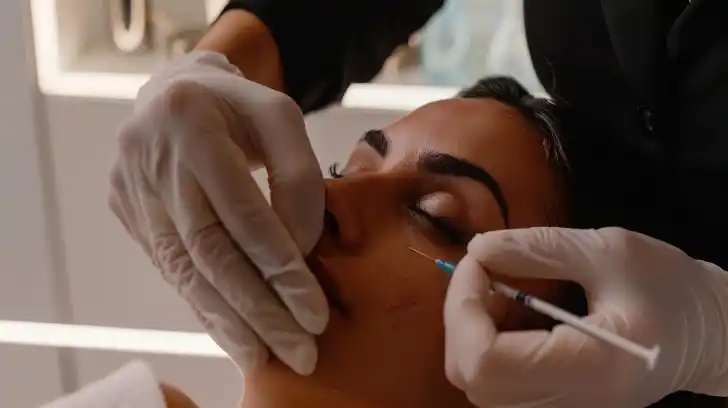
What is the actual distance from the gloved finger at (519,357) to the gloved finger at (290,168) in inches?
7.5

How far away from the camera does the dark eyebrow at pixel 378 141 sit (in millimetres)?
1014

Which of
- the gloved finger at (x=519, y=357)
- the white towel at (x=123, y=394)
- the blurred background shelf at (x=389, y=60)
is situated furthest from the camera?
the blurred background shelf at (x=389, y=60)

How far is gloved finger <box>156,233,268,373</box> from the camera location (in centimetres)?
90

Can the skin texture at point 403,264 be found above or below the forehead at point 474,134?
below

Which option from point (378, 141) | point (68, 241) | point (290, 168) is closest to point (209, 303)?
point (290, 168)

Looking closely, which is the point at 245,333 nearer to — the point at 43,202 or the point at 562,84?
the point at 562,84

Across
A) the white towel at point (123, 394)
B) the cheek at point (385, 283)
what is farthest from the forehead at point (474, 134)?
the white towel at point (123, 394)

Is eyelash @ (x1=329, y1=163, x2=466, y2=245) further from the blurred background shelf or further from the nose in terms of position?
the blurred background shelf

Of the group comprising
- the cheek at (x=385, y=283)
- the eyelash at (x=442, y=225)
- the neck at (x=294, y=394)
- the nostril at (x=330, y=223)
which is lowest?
the neck at (x=294, y=394)

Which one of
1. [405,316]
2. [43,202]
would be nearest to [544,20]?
[405,316]

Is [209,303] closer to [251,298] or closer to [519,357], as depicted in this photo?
[251,298]

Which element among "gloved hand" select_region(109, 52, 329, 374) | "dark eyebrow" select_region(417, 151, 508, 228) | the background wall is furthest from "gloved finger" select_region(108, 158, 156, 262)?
the background wall

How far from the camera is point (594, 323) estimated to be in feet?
2.51

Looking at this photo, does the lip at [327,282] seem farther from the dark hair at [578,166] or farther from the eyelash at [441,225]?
the dark hair at [578,166]
